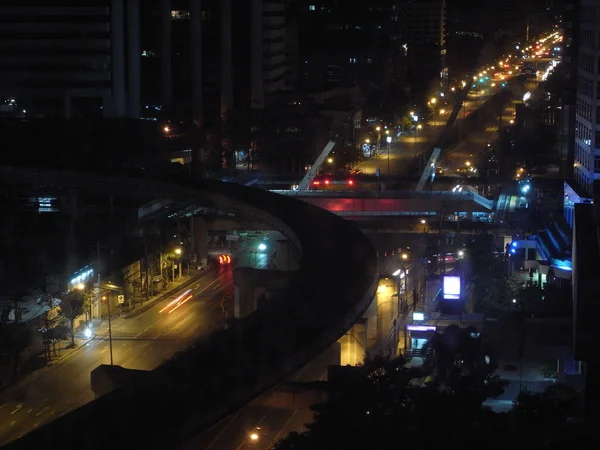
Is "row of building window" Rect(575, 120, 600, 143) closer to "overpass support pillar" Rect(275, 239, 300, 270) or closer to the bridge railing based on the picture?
the bridge railing

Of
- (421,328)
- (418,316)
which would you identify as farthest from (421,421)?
(418,316)

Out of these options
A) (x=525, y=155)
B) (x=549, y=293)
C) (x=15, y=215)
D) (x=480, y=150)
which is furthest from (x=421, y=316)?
(x=480, y=150)

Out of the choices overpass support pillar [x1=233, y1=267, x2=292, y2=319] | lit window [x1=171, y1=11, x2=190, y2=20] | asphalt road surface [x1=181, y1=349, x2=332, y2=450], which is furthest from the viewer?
lit window [x1=171, y1=11, x2=190, y2=20]

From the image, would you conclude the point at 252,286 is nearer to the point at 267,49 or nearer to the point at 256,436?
the point at 256,436

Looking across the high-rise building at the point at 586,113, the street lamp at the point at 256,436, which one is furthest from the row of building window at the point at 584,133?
the street lamp at the point at 256,436

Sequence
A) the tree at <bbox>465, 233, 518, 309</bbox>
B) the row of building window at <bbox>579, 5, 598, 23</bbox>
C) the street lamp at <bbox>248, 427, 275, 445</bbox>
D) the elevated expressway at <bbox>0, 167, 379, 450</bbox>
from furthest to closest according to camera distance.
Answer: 1. the row of building window at <bbox>579, 5, 598, 23</bbox>
2. the tree at <bbox>465, 233, 518, 309</bbox>
3. the street lamp at <bbox>248, 427, 275, 445</bbox>
4. the elevated expressway at <bbox>0, 167, 379, 450</bbox>

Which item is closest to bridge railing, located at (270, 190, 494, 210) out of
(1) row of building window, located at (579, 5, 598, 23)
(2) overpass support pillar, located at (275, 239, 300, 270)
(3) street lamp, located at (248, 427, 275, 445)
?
(1) row of building window, located at (579, 5, 598, 23)
